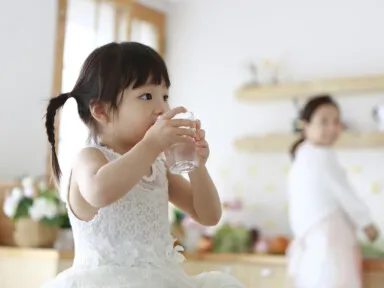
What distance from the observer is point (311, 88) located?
11.7 ft

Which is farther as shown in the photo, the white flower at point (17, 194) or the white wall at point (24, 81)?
the white wall at point (24, 81)

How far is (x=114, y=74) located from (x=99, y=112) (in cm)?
7

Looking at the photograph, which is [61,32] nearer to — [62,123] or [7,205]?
[62,123]

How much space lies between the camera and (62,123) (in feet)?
10.9

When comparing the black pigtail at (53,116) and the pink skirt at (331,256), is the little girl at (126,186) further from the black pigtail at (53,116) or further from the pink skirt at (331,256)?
the pink skirt at (331,256)

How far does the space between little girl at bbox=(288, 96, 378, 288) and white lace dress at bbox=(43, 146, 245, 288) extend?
5.49ft

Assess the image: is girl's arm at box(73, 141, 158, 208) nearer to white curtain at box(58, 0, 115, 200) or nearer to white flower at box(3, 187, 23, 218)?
white flower at box(3, 187, 23, 218)

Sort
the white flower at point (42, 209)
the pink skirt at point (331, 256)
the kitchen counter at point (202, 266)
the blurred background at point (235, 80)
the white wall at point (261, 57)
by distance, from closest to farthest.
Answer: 1. the kitchen counter at point (202, 266)
2. the white flower at point (42, 209)
3. the pink skirt at point (331, 256)
4. the blurred background at point (235, 80)
5. the white wall at point (261, 57)

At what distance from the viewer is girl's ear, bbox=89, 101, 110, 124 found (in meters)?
1.11

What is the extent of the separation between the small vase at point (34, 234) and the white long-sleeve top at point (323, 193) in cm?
101

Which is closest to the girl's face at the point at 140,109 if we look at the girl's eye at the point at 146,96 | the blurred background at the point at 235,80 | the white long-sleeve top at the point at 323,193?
the girl's eye at the point at 146,96

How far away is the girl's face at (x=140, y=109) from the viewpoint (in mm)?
1077

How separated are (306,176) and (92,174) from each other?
1.89m

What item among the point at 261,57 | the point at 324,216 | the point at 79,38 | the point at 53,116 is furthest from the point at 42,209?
the point at 261,57
